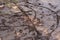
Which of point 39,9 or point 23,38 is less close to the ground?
point 39,9

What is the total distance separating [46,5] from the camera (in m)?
2.35

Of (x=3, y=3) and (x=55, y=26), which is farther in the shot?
(x=3, y=3)

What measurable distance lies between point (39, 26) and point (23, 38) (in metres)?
0.29

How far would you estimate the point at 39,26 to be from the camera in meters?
2.01

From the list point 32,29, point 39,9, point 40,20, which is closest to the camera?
point 32,29

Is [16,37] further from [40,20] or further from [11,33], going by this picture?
[40,20]

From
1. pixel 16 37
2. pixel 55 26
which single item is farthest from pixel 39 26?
pixel 16 37

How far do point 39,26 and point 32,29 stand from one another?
11 centimetres

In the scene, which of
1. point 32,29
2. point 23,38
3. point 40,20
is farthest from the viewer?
point 40,20

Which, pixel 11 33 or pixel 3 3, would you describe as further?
pixel 3 3

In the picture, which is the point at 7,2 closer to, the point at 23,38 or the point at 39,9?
the point at 39,9

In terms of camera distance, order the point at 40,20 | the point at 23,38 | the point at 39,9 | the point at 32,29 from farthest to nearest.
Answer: the point at 39,9 → the point at 40,20 → the point at 32,29 → the point at 23,38

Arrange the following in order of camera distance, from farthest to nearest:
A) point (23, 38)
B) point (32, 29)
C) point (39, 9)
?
point (39, 9) < point (32, 29) < point (23, 38)

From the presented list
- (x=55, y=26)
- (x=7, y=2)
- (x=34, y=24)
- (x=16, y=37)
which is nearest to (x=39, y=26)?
(x=34, y=24)
